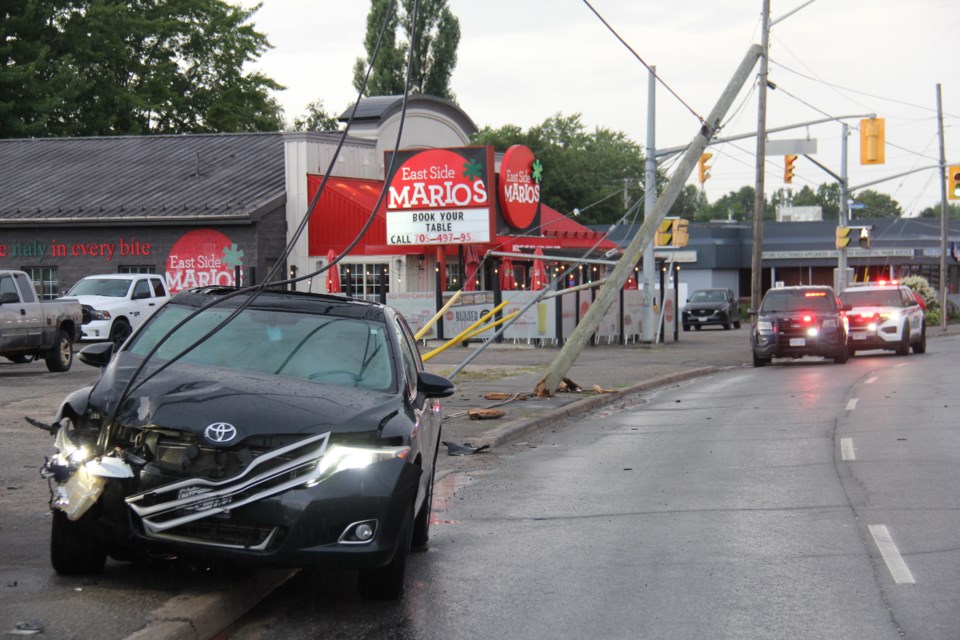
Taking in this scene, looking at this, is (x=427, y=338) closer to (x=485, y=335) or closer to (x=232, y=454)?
(x=485, y=335)

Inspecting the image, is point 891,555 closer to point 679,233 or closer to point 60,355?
point 60,355

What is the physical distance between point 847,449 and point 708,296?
4136cm

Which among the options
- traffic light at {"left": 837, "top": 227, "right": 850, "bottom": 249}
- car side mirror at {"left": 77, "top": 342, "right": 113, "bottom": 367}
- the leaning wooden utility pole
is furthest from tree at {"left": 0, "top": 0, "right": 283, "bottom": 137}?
car side mirror at {"left": 77, "top": 342, "right": 113, "bottom": 367}

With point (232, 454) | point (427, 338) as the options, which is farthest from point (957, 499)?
point (427, 338)

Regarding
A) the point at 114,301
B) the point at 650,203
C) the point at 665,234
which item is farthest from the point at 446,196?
the point at 114,301

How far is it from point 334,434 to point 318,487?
0.31 meters

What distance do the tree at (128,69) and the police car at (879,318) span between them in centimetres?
3619

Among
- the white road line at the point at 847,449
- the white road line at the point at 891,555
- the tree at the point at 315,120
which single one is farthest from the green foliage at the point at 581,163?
the white road line at the point at 891,555

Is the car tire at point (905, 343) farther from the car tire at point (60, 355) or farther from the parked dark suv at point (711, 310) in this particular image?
the parked dark suv at point (711, 310)

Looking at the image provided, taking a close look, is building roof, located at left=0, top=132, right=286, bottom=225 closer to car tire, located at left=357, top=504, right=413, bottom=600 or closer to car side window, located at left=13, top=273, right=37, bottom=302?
car side window, located at left=13, top=273, right=37, bottom=302

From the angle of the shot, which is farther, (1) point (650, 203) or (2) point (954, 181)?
(2) point (954, 181)

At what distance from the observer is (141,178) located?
40844mm

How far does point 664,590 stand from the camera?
24.2ft

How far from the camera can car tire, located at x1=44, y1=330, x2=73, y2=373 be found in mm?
23672
